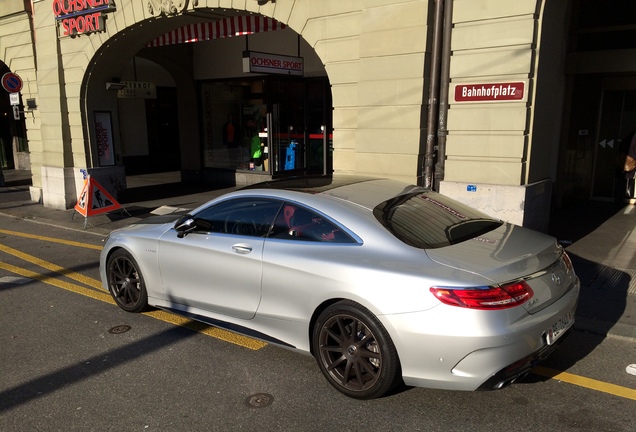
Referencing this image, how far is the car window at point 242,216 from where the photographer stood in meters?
4.44

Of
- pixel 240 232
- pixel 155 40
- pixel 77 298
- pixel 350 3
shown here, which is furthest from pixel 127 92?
pixel 240 232

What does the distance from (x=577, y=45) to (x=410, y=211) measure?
8.44 meters

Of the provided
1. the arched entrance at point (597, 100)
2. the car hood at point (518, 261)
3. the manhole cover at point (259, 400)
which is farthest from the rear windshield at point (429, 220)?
the arched entrance at point (597, 100)

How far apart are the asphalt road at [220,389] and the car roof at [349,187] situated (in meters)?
1.45

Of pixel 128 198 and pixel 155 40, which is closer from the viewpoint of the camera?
pixel 155 40

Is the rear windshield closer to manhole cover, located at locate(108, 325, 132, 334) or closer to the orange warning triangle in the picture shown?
manhole cover, located at locate(108, 325, 132, 334)

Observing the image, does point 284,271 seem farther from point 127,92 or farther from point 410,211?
point 127,92

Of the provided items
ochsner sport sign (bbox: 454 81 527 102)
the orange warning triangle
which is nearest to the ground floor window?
the orange warning triangle

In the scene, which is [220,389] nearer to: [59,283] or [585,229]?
[59,283]

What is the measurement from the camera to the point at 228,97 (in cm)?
1559

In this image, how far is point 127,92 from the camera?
17.8 m

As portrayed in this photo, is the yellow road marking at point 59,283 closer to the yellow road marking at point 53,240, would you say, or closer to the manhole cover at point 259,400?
the yellow road marking at point 53,240

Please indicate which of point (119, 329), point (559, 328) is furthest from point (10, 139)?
point (559, 328)

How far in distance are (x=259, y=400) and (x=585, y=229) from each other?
731 cm
